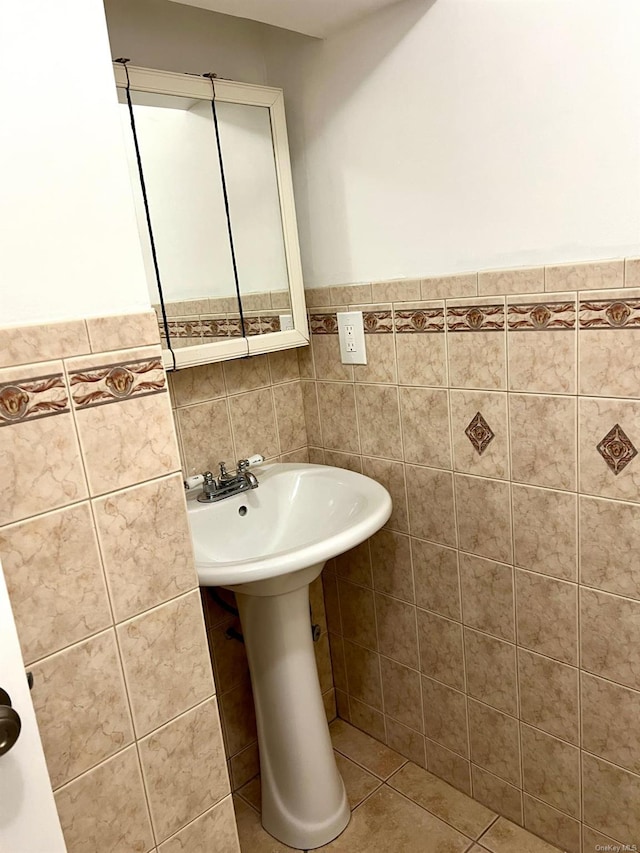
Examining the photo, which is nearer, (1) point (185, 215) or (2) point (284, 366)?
(1) point (185, 215)

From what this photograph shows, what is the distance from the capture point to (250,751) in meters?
1.99

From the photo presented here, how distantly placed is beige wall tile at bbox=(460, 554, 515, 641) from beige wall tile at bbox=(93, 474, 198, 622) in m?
0.81

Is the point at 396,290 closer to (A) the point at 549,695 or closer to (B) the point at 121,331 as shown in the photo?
(B) the point at 121,331

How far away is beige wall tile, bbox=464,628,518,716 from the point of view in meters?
1.65

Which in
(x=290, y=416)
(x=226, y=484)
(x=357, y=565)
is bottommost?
(x=357, y=565)

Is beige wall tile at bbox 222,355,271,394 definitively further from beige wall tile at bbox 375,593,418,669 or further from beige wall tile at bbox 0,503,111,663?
beige wall tile at bbox 0,503,111,663

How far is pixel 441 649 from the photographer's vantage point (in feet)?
5.91

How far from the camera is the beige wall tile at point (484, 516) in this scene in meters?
1.57

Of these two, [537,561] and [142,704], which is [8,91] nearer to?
[142,704]

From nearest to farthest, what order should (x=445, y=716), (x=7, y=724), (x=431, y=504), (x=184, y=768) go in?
(x=7, y=724) → (x=184, y=768) → (x=431, y=504) → (x=445, y=716)

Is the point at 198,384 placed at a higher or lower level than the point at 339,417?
higher

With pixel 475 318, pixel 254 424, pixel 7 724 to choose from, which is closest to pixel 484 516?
pixel 475 318

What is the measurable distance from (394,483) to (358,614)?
486 millimetres

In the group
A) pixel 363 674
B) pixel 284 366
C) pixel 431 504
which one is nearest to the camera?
pixel 431 504
